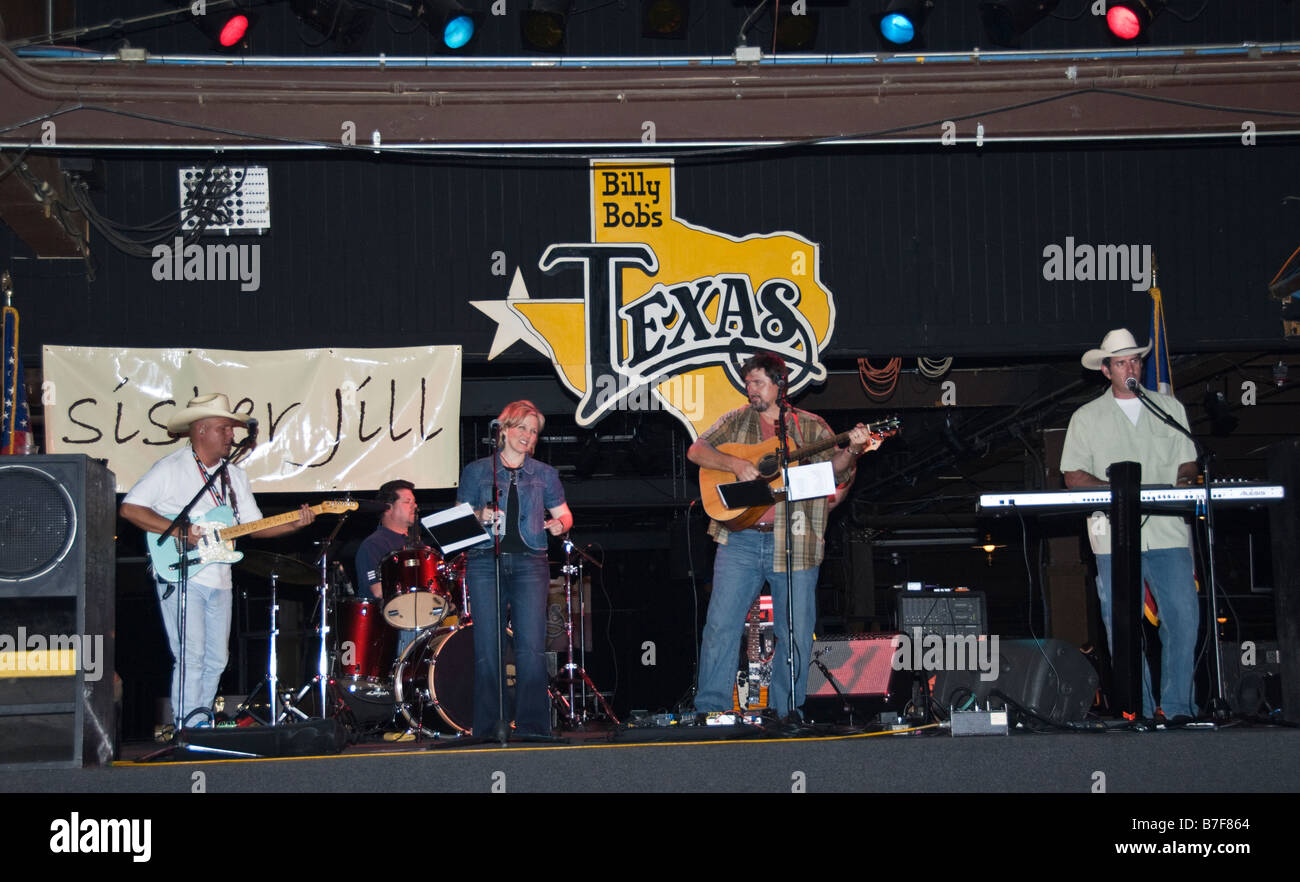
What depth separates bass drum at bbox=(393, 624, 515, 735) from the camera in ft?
→ 27.8

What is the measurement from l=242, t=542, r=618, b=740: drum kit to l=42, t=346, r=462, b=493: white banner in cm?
73

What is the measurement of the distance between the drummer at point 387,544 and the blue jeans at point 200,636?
2391 mm

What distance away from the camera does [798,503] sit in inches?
255

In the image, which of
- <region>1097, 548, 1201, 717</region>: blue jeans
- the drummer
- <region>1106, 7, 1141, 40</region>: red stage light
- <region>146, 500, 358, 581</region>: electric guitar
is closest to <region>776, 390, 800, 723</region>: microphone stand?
<region>1097, 548, 1201, 717</region>: blue jeans

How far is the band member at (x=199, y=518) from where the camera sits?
6.54 m

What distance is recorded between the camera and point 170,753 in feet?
16.7

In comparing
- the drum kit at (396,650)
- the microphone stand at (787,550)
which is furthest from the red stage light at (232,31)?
the microphone stand at (787,550)

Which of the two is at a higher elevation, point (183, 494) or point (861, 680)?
point (183, 494)

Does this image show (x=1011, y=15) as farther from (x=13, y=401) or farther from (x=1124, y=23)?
(x=13, y=401)

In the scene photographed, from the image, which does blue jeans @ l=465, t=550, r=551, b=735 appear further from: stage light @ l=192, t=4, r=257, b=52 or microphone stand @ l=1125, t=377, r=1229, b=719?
stage light @ l=192, t=4, r=257, b=52

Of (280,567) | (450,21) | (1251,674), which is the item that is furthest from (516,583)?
(1251,674)

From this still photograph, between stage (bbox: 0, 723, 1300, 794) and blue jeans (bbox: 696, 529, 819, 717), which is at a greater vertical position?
blue jeans (bbox: 696, 529, 819, 717)

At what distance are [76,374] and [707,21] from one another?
16.6ft

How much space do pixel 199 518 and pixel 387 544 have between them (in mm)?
2804
